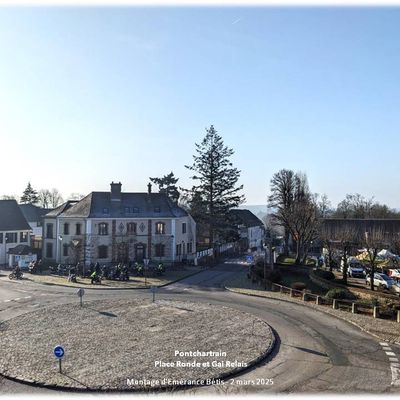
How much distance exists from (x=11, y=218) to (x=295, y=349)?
146 feet

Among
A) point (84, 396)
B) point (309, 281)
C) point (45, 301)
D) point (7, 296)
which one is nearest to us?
point (84, 396)

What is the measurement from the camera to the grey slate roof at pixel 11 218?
5098 centimetres

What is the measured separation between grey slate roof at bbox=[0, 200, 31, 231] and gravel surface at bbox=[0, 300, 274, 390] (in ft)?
98.3

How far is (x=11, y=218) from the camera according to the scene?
52.4 m

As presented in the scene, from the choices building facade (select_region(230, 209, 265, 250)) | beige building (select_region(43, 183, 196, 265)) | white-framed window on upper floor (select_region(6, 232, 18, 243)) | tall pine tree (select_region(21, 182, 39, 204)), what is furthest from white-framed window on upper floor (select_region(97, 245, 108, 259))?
tall pine tree (select_region(21, 182, 39, 204))

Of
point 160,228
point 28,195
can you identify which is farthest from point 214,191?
point 28,195

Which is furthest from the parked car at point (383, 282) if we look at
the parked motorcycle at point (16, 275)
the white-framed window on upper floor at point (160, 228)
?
the parked motorcycle at point (16, 275)

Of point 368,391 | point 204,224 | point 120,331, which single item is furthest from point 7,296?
point 204,224

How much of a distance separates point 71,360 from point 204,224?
146 feet

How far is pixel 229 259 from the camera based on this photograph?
58.1 m

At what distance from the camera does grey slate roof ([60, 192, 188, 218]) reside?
4647cm

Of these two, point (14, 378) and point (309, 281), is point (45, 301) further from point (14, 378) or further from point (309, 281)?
point (309, 281)

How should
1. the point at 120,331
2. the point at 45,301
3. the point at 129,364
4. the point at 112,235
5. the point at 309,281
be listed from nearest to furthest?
the point at 129,364, the point at 120,331, the point at 45,301, the point at 309,281, the point at 112,235

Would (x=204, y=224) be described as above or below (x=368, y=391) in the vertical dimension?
above
